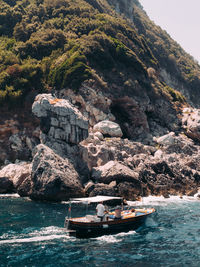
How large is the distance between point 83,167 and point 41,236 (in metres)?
19.2

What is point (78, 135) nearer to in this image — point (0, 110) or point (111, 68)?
point (0, 110)

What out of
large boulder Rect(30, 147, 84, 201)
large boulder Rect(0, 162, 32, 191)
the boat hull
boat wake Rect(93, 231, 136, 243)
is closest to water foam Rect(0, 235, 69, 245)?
the boat hull

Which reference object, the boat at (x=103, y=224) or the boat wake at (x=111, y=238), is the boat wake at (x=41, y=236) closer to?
the boat at (x=103, y=224)

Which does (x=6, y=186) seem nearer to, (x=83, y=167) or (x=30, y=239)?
(x=83, y=167)

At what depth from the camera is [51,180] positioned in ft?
105

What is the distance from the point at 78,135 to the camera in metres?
38.6

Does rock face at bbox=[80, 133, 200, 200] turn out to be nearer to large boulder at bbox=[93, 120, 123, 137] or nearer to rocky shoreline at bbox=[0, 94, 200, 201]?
rocky shoreline at bbox=[0, 94, 200, 201]

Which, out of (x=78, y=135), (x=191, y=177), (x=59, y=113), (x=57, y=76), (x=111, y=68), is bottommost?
(x=191, y=177)

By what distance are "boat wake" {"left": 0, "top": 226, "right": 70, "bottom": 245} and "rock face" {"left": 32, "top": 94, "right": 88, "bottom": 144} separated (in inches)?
727

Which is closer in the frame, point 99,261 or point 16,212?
point 99,261

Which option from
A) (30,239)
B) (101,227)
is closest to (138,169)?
(101,227)

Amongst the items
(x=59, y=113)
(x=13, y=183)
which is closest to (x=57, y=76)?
(x=59, y=113)

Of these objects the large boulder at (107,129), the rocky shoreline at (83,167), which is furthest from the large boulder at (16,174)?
the large boulder at (107,129)

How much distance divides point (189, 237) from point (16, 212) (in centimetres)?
1640
